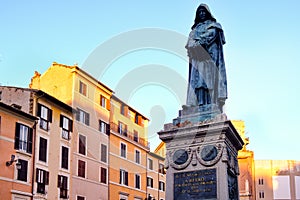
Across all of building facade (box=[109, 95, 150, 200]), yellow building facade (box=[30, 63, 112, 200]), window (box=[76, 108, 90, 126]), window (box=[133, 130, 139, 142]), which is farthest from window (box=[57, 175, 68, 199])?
window (box=[133, 130, 139, 142])

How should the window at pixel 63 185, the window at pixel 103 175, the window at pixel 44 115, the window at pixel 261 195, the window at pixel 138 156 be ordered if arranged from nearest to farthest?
1. the window at pixel 44 115
2. the window at pixel 63 185
3. the window at pixel 103 175
4. the window at pixel 138 156
5. the window at pixel 261 195

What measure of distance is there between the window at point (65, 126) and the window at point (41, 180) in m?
4.15

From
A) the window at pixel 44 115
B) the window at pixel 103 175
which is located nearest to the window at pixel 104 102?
the window at pixel 103 175

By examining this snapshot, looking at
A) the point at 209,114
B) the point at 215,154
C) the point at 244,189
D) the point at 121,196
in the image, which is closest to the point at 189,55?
the point at 209,114

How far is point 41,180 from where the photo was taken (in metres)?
34.2

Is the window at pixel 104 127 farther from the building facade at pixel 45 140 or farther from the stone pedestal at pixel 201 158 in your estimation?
the stone pedestal at pixel 201 158

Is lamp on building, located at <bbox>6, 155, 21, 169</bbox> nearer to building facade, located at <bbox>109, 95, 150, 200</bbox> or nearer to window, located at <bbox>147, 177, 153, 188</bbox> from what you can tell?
building facade, located at <bbox>109, 95, 150, 200</bbox>

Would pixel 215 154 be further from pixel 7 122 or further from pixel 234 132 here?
pixel 7 122

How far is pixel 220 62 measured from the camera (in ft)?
47.6

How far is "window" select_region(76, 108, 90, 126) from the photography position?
40531mm

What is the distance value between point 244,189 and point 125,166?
787 inches

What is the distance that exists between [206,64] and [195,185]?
3936 mm

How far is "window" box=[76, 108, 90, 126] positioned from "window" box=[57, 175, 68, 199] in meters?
5.69

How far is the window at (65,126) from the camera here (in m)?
37.8
